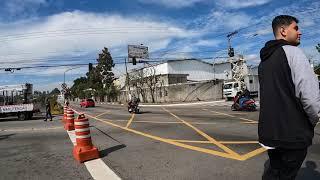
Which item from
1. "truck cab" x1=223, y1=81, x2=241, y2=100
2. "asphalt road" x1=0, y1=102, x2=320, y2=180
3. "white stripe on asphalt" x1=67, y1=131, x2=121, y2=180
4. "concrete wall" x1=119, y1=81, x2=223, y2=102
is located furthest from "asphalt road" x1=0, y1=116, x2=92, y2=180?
"concrete wall" x1=119, y1=81, x2=223, y2=102

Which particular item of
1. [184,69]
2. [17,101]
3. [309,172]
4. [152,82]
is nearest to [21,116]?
[17,101]

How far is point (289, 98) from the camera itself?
11.8ft

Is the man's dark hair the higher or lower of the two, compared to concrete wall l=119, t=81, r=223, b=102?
lower

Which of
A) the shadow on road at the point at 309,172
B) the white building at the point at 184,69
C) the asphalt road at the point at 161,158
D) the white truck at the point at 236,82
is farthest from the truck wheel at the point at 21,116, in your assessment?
the white building at the point at 184,69

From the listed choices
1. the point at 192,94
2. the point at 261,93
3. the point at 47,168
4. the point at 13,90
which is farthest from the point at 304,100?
the point at 192,94

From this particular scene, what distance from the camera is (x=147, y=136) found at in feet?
43.3

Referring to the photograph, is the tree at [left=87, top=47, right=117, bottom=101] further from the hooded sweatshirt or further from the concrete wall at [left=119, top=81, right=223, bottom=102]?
the hooded sweatshirt

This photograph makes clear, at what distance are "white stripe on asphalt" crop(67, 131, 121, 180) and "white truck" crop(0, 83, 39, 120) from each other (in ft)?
74.2

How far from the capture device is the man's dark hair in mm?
3797

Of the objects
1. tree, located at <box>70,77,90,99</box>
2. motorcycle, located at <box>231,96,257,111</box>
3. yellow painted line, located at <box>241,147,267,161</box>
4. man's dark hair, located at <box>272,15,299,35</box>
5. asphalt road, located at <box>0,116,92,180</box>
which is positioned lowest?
asphalt road, located at <box>0,116,92,180</box>

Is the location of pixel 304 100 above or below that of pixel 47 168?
above

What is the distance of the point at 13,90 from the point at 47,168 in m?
25.2

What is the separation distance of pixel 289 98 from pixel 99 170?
16.5 feet

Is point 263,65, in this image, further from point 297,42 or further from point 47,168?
point 47,168
